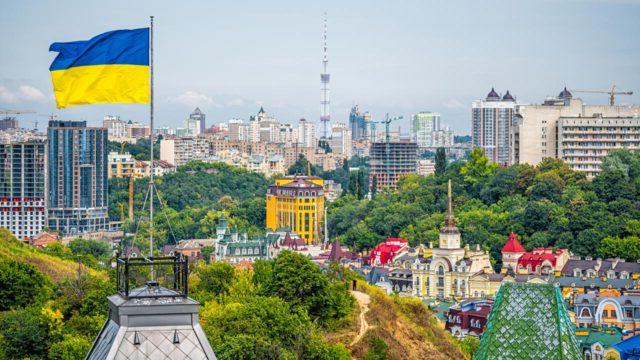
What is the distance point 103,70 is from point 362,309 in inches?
532

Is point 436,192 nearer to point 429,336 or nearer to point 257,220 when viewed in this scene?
point 257,220

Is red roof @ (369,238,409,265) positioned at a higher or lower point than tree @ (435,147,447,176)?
lower

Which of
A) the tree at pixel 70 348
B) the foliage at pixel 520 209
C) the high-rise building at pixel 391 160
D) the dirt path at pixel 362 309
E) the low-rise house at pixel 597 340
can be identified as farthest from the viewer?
the high-rise building at pixel 391 160

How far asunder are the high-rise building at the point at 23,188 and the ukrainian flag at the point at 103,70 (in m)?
70.6

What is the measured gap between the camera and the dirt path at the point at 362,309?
2518cm

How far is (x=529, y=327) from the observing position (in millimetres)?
11422

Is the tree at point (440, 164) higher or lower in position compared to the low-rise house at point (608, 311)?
higher

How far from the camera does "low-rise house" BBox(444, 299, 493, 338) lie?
136 feet

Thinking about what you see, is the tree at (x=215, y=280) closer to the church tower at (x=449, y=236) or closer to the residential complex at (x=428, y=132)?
the church tower at (x=449, y=236)

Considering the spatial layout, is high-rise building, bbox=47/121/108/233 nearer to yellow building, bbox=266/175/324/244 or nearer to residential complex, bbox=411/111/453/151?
yellow building, bbox=266/175/324/244

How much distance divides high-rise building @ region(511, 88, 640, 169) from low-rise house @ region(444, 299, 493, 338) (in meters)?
24.2

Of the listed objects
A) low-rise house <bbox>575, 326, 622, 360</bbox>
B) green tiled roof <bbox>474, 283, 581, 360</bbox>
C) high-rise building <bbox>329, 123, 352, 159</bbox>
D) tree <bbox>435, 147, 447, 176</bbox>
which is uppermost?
high-rise building <bbox>329, 123, 352, 159</bbox>

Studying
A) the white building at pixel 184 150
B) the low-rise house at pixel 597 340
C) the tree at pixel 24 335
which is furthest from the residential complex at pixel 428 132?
the tree at pixel 24 335

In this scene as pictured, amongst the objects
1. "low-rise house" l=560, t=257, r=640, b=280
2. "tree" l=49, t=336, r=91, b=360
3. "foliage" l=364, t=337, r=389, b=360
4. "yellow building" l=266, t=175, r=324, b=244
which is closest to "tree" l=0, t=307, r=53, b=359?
"tree" l=49, t=336, r=91, b=360
